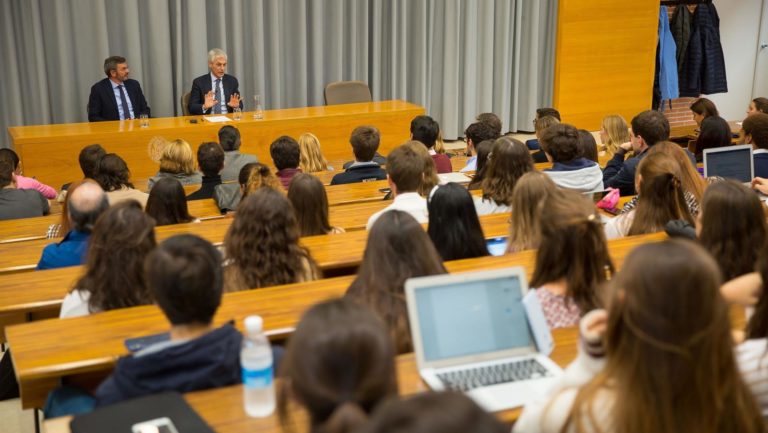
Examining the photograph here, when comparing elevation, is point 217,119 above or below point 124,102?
below

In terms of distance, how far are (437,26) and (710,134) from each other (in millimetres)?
4076

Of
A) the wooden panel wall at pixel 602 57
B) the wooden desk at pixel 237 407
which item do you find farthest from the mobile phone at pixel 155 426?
the wooden panel wall at pixel 602 57

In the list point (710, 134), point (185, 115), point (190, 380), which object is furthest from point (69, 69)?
point (190, 380)

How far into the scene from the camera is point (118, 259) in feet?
9.82

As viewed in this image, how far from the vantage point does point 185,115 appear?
7.91 metres

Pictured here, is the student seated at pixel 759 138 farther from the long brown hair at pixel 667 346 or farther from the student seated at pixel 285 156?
the long brown hair at pixel 667 346

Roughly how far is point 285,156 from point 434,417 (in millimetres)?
4371

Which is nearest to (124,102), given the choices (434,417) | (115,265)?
(115,265)

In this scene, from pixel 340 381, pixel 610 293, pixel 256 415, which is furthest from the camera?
pixel 256 415

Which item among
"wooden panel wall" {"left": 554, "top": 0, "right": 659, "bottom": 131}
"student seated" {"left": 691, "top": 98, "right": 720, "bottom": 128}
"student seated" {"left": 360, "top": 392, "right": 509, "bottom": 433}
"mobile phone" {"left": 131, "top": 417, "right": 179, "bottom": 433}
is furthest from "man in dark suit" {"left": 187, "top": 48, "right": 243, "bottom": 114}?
"student seated" {"left": 360, "top": 392, "right": 509, "bottom": 433}

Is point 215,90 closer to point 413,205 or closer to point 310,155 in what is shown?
point 310,155

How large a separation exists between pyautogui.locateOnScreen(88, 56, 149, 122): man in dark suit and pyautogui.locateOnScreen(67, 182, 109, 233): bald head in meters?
4.27

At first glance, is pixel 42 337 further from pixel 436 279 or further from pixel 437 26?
pixel 437 26

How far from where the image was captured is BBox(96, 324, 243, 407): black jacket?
7.27 feet
